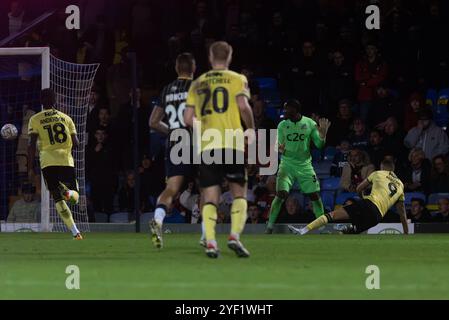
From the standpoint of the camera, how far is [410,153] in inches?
783

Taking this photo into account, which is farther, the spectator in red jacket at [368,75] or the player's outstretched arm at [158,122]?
the spectator in red jacket at [368,75]

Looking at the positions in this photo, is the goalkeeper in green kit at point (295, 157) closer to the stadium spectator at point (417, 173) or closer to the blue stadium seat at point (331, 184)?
the blue stadium seat at point (331, 184)

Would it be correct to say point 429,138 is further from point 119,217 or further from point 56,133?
point 56,133

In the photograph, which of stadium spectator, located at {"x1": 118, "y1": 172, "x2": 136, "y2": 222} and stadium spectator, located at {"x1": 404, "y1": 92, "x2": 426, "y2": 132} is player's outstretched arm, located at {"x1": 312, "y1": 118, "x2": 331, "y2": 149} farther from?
stadium spectator, located at {"x1": 118, "y1": 172, "x2": 136, "y2": 222}

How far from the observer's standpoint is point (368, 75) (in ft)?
69.0

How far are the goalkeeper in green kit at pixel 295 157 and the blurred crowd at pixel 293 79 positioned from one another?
1830 mm

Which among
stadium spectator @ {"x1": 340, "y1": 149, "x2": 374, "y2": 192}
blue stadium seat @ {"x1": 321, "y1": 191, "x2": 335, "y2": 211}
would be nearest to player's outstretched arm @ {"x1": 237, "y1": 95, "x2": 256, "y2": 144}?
stadium spectator @ {"x1": 340, "y1": 149, "x2": 374, "y2": 192}

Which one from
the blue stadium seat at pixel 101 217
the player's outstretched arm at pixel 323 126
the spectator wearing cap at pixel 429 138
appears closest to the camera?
the player's outstretched arm at pixel 323 126

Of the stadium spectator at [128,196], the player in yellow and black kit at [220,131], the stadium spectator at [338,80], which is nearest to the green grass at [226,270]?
the player in yellow and black kit at [220,131]

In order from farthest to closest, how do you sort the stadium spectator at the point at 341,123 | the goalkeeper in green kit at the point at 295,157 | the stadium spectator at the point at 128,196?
the stadium spectator at the point at 128,196
the stadium spectator at the point at 341,123
the goalkeeper in green kit at the point at 295,157

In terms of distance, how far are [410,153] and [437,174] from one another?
64 cm

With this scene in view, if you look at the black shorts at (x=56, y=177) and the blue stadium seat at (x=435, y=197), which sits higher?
the black shorts at (x=56, y=177)

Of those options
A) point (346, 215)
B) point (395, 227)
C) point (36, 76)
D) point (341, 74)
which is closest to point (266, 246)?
point (346, 215)

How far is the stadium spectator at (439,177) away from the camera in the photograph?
64.1 ft
